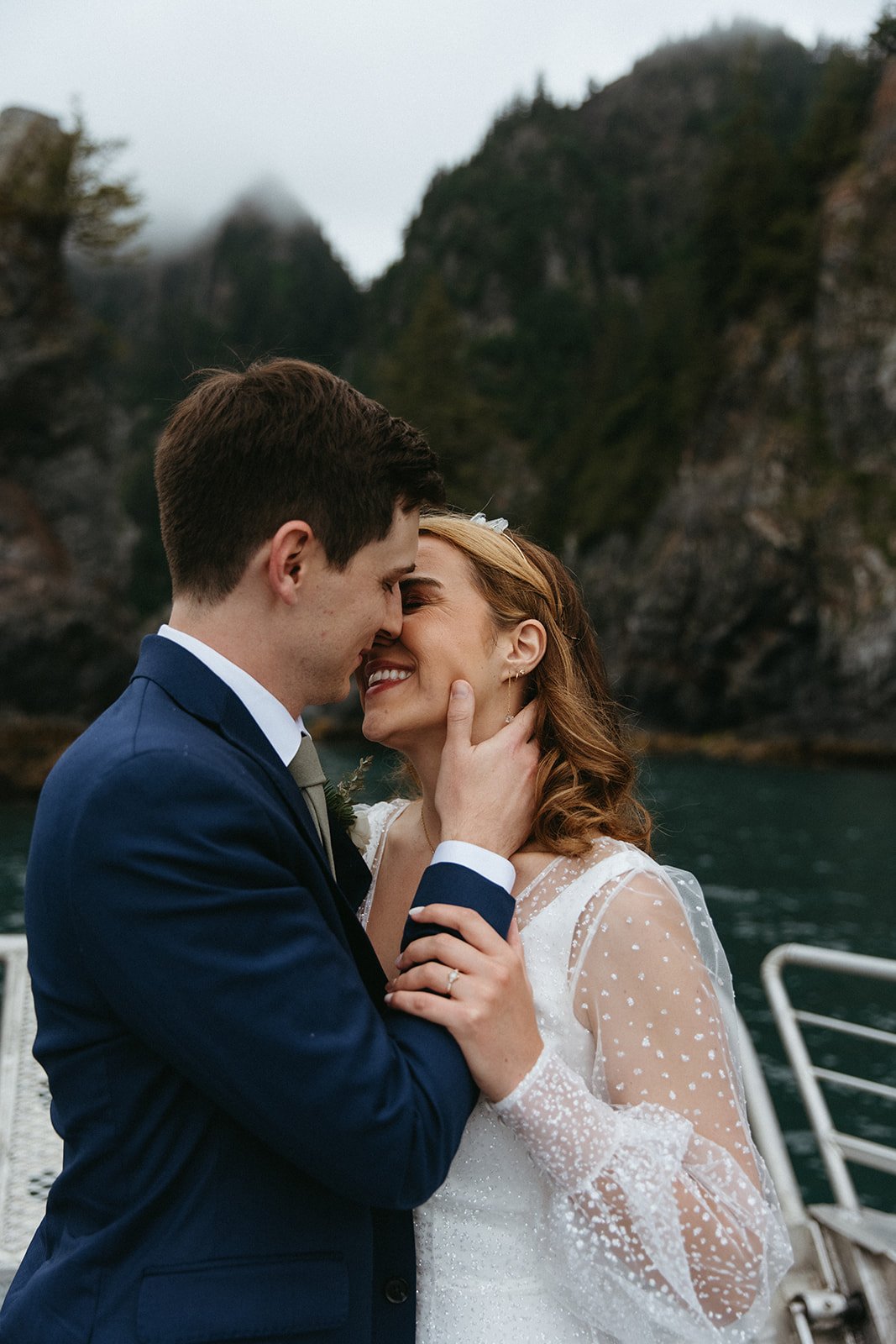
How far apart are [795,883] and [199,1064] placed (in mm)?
18407

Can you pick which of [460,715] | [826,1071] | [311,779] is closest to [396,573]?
[311,779]

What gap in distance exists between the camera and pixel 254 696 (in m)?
1.64

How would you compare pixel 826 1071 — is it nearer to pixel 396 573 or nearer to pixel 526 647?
pixel 526 647

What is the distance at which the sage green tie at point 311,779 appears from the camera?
5.74 feet

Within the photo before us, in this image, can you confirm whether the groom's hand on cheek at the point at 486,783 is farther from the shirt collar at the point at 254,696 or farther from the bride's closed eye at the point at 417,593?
the shirt collar at the point at 254,696

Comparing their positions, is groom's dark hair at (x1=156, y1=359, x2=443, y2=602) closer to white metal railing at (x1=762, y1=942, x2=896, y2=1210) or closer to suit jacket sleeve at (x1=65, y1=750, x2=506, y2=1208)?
suit jacket sleeve at (x1=65, y1=750, x2=506, y2=1208)

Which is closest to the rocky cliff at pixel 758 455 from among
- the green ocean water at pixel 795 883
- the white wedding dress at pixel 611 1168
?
the green ocean water at pixel 795 883

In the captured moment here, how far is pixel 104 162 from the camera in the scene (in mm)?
29641

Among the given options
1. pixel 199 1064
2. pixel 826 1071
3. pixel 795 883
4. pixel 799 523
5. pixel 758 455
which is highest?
pixel 199 1064

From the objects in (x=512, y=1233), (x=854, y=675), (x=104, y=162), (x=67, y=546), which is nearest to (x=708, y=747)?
(x=854, y=675)

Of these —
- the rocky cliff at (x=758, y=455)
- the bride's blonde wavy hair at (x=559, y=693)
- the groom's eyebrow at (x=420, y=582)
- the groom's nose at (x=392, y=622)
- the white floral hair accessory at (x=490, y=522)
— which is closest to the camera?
the groom's nose at (x=392, y=622)

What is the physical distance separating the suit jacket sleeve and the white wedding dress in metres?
0.38

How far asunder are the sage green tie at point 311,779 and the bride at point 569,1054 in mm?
250

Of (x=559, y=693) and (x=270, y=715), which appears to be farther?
(x=559, y=693)
